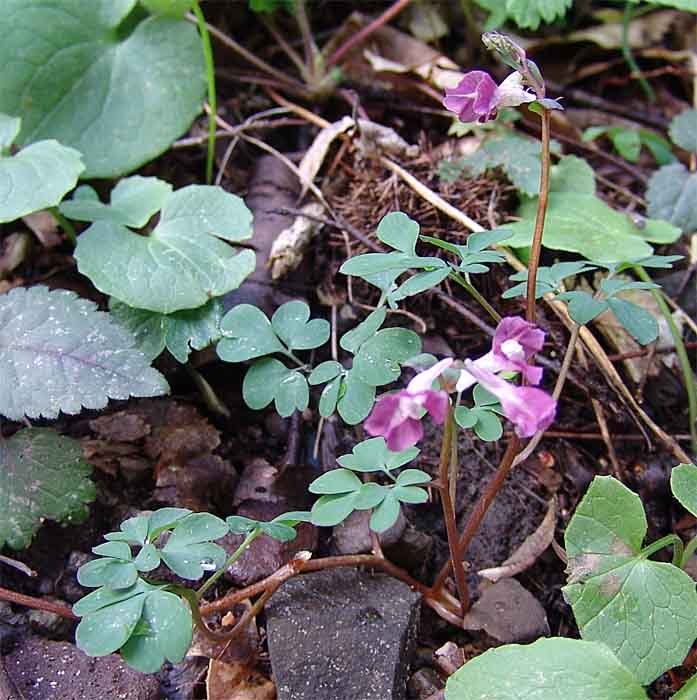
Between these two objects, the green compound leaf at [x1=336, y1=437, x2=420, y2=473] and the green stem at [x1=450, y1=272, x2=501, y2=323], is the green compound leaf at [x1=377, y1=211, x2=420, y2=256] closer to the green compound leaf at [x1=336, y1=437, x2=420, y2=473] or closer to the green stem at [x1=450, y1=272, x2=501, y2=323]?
the green stem at [x1=450, y1=272, x2=501, y2=323]

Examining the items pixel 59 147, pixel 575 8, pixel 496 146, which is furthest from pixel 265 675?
pixel 575 8

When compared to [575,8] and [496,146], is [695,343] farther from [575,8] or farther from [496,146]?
[575,8]

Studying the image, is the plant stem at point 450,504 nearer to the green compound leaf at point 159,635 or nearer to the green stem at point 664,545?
the green stem at point 664,545

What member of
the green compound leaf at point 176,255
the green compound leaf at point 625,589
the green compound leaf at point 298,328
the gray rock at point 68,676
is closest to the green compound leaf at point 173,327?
the green compound leaf at point 176,255

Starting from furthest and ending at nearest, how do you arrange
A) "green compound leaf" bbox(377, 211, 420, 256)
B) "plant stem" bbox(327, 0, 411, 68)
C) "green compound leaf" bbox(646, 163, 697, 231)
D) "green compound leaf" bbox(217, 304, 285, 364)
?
"plant stem" bbox(327, 0, 411, 68)
"green compound leaf" bbox(646, 163, 697, 231)
"green compound leaf" bbox(217, 304, 285, 364)
"green compound leaf" bbox(377, 211, 420, 256)

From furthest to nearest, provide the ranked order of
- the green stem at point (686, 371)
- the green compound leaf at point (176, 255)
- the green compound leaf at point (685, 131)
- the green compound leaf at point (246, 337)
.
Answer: the green compound leaf at point (685, 131) → the green stem at point (686, 371) → the green compound leaf at point (176, 255) → the green compound leaf at point (246, 337)

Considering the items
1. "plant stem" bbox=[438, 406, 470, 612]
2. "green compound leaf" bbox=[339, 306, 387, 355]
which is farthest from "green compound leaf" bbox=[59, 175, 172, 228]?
"plant stem" bbox=[438, 406, 470, 612]
